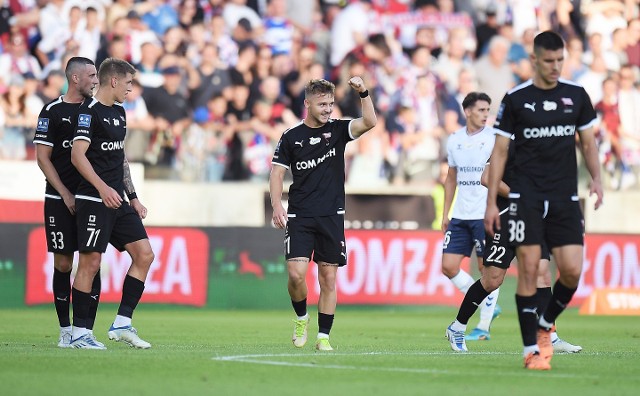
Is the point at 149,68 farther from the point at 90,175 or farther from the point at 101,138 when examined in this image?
the point at 90,175

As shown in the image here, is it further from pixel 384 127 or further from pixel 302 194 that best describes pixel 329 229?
pixel 384 127

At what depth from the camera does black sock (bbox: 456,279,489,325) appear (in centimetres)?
1184

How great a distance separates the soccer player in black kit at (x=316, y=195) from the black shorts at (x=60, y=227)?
1879mm

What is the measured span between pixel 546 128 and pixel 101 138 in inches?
158

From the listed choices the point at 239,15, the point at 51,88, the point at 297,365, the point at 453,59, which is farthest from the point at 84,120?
the point at 453,59

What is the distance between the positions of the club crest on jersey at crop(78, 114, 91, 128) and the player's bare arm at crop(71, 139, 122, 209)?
14cm

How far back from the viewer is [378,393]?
7707mm

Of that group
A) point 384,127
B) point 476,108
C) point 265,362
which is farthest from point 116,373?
point 384,127

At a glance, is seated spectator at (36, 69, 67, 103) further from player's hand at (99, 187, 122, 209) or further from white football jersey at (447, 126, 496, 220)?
player's hand at (99, 187, 122, 209)

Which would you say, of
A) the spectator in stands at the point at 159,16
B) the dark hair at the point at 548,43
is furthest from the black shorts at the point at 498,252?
the spectator in stands at the point at 159,16

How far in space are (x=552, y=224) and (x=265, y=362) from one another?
8.05ft

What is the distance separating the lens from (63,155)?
1143cm

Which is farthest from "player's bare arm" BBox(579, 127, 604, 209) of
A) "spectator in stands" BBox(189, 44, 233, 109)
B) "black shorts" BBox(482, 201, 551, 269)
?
"spectator in stands" BBox(189, 44, 233, 109)

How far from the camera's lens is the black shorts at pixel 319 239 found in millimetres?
11617
